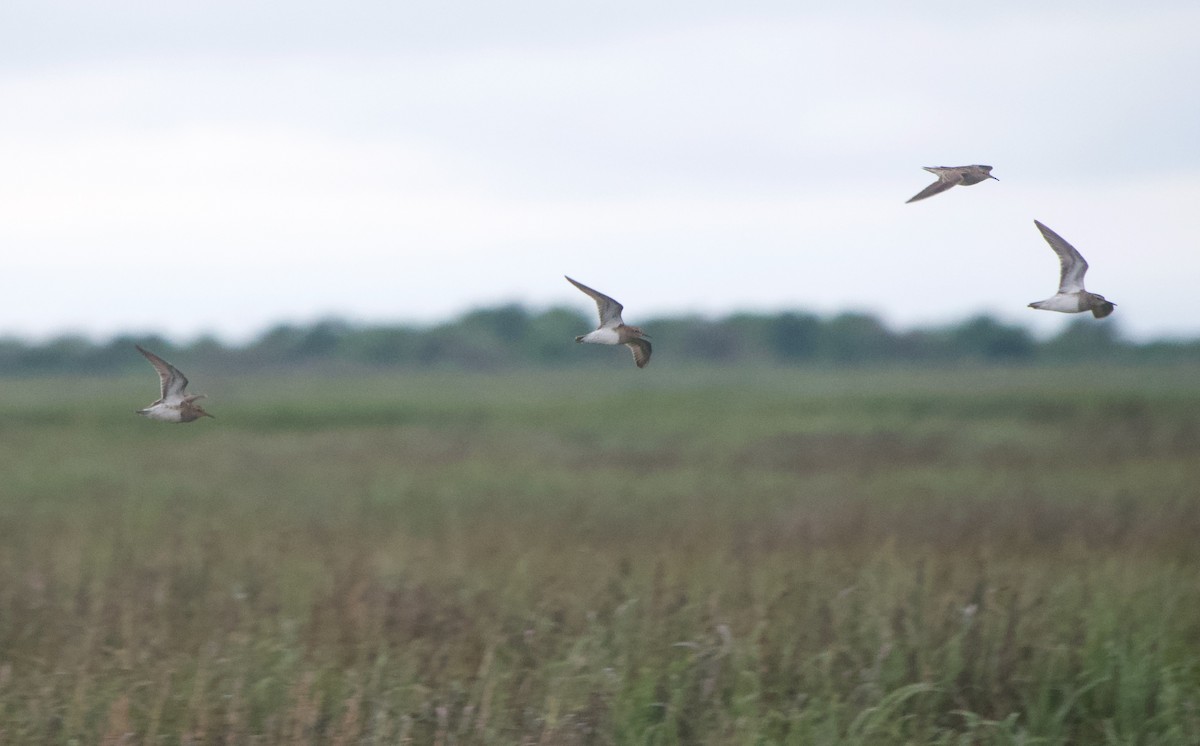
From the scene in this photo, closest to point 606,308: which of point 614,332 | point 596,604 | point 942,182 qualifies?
point 614,332

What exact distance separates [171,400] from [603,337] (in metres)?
1.09

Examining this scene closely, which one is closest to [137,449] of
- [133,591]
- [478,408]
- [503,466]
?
[503,466]

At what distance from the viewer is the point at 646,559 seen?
9.50 meters

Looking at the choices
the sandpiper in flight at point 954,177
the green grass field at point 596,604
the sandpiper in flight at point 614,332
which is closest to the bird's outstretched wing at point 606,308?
the sandpiper in flight at point 614,332

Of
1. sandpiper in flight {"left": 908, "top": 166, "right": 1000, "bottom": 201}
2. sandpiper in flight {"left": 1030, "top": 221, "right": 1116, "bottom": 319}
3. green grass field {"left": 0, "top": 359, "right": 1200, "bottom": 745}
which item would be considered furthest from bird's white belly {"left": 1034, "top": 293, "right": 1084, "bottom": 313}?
green grass field {"left": 0, "top": 359, "right": 1200, "bottom": 745}

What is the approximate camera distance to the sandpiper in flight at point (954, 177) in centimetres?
313

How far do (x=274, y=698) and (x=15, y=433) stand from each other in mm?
16869

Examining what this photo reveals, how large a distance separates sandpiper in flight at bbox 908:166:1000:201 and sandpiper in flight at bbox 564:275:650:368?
774 mm

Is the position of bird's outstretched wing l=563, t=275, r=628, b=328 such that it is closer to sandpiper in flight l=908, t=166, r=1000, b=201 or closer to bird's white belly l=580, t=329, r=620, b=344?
bird's white belly l=580, t=329, r=620, b=344

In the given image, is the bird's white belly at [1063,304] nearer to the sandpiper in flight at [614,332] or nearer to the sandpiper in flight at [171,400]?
the sandpiper in flight at [614,332]

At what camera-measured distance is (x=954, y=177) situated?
10.6 feet

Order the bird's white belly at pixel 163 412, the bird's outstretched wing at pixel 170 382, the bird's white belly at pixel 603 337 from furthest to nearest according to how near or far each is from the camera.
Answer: the bird's outstretched wing at pixel 170 382, the bird's white belly at pixel 163 412, the bird's white belly at pixel 603 337

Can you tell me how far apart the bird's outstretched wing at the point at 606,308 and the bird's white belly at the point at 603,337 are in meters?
0.04

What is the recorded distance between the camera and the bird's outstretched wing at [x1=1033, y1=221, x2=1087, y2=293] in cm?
309
